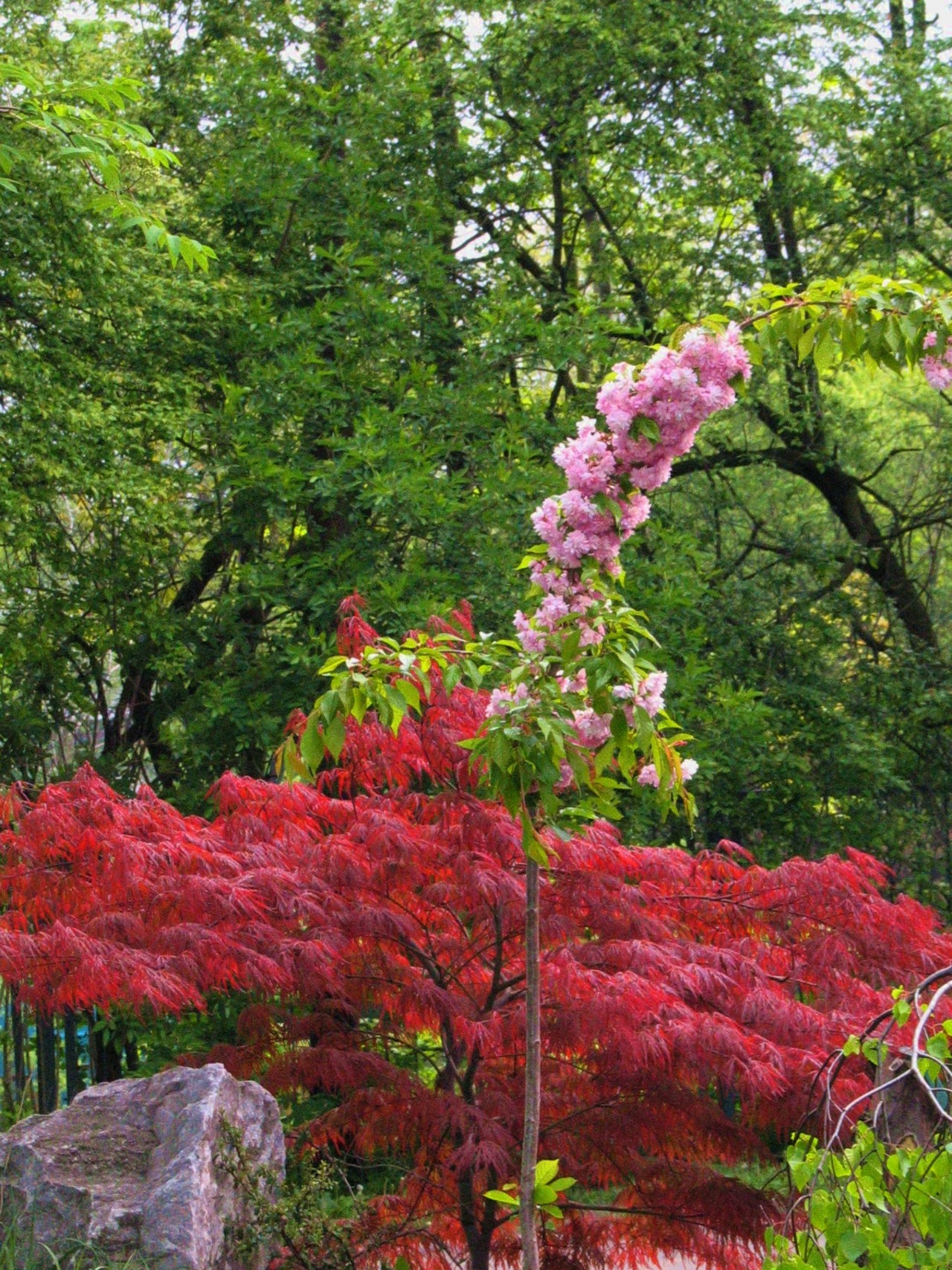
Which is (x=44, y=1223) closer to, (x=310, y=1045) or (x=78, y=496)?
(x=310, y=1045)

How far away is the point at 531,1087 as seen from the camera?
9.93ft

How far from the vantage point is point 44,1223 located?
3246 mm

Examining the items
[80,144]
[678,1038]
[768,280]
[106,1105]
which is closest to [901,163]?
[768,280]

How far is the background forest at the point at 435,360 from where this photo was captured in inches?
278

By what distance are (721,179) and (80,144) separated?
5.32 meters

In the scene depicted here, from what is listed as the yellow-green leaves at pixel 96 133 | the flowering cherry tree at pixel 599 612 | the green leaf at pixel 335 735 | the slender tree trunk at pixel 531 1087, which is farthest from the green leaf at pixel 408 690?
the yellow-green leaves at pixel 96 133

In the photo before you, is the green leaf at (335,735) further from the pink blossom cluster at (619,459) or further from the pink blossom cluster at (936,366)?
the pink blossom cluster at (936,366)

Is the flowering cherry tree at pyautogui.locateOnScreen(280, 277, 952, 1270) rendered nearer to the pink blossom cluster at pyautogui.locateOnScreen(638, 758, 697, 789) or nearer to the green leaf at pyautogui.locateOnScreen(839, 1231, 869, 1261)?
the pink blossom cluster at pyautogui.locateOnScreen(638, 758, 697, 789)

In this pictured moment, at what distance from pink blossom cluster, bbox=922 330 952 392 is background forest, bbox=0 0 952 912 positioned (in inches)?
150

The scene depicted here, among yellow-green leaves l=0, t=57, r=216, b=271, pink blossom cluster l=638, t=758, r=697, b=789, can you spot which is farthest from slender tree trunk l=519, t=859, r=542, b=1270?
yellow-green leaves l=0, t=57, r=216, b=271

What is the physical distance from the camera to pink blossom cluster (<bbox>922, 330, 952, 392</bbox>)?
2.91 metres

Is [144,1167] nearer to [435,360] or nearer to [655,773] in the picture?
[655,773]

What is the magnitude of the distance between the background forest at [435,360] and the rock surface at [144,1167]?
3258 mm

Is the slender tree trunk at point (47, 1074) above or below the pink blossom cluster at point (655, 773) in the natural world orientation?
below
